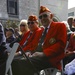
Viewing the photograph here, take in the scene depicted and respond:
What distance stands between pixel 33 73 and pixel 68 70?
0.76 meters

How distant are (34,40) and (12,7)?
19.1 metres

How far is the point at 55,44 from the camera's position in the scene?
4.08m

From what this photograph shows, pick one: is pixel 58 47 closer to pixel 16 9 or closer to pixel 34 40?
pixel 34 40

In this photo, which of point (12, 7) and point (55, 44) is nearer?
point (55, 44)

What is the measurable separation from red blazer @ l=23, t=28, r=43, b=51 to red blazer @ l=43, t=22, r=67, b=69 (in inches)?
16.3

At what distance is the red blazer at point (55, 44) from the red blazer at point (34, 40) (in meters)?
0.42

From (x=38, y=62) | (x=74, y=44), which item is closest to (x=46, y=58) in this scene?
(x=38, y=62)

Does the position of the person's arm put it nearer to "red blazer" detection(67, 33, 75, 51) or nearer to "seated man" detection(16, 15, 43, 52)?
"seated man" detection(16, 15, 43, 52)

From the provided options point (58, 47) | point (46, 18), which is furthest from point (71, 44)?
point (58, 47)

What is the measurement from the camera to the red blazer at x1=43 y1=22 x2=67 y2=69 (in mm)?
4062

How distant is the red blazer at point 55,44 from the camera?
406 centimetres

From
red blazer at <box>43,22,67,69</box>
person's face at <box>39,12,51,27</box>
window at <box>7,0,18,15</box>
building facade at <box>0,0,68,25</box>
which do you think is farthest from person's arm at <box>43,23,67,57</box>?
window at <box>7,0,18,15</box>

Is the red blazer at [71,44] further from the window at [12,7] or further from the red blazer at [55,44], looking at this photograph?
the window at [12,7]

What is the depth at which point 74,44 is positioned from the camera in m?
5.09
